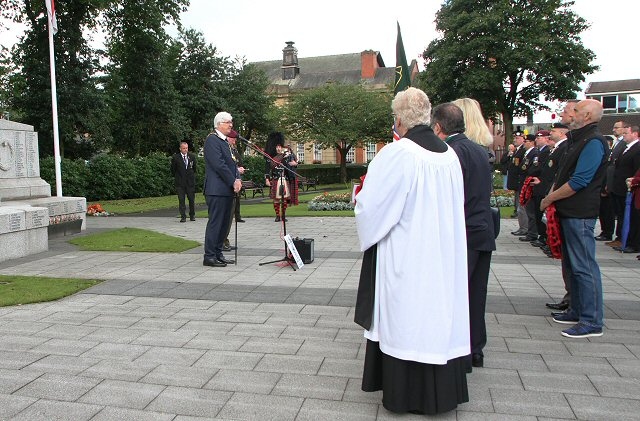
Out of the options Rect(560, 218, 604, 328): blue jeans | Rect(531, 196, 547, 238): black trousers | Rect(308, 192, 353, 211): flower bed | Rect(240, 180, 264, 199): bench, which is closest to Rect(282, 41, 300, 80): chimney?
Rect(240, 180, 264, 199): bench

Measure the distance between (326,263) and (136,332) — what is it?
12.4 feet

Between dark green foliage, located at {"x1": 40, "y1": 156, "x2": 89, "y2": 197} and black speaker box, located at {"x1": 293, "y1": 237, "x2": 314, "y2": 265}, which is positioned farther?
dark green foliage, located at {"x1": 40, "y1": 156, "x2": 89, "y2": 197}

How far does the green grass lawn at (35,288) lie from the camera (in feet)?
19.5

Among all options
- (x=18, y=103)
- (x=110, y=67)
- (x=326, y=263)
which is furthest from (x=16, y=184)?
(x=110, y=67)

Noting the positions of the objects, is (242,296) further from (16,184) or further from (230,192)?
(16,184)

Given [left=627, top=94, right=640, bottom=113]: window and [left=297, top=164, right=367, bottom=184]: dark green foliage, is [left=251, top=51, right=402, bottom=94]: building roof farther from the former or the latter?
[left=627, top=94, right=640, bottom=113]: window

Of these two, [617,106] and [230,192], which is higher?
[617,106]

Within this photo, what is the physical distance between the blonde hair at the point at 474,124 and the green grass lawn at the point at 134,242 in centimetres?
639

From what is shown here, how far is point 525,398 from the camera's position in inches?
135

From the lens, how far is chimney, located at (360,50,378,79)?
69688 mm

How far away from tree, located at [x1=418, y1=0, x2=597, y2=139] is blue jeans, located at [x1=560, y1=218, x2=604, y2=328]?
3340 cm

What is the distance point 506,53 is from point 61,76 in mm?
27013

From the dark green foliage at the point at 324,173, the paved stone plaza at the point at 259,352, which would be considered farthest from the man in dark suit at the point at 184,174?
the dark green foliage at the point at 324,173

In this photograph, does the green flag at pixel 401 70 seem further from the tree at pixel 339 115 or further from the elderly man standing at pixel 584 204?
the tree at pixel 339 115
